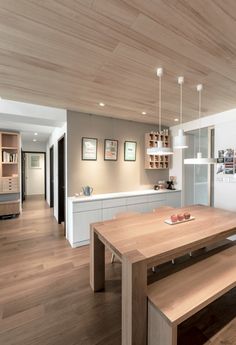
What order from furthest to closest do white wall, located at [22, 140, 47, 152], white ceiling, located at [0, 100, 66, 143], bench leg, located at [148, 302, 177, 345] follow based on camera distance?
white wall, located at [22, 140, 47, 152], white ceiling, located at [0, 100, 66, 143], bench leg, located at [148, 302, 177, 345]

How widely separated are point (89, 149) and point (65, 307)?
2672mm

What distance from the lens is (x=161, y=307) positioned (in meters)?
1.25

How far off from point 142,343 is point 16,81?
306 cm

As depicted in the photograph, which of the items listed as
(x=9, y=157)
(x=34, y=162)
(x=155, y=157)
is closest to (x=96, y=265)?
(x=155, y=157)

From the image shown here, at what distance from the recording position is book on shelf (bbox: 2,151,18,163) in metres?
4.95

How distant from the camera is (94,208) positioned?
3.38 meters

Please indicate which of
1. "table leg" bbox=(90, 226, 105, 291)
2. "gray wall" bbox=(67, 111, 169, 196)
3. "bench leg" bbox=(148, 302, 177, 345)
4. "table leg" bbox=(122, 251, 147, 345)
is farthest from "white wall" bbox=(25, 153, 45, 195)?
"bench leg" bbox=(148, 302, 177, 345)

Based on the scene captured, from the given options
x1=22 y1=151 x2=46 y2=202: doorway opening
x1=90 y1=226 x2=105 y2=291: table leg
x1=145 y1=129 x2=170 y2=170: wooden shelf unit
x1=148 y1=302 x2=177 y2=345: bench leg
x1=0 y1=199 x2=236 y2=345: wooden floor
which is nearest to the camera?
x1=148 y1=302 x2=177 y2=345: bench leg

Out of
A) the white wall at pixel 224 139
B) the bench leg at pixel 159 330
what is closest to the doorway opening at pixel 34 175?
the white wall at pixel 224 139

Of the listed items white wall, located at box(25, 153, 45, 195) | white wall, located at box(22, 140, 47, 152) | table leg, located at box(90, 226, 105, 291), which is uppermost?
white wall, located at box(22, 140, 47, 152)

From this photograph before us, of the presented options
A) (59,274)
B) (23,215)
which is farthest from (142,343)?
(23,215)

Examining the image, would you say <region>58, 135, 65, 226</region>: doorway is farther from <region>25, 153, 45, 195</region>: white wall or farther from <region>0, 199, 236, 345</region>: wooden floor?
<region>25, 153, 45, 195</region>: white wall

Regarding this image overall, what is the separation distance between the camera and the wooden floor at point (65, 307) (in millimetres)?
1548

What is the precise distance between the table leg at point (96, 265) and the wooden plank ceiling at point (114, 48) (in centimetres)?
192
